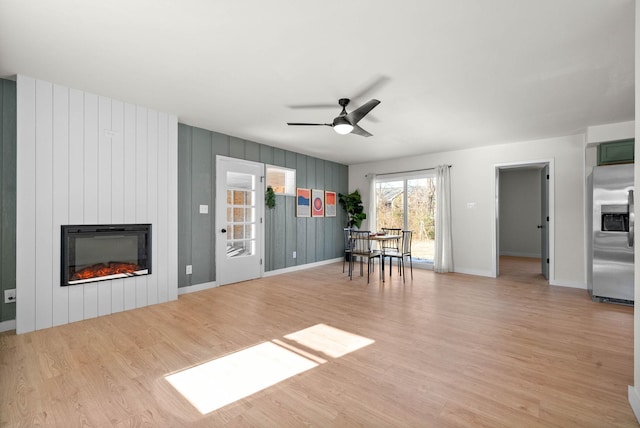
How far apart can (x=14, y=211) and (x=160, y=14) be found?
2.70m

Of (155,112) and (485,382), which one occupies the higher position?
(155,112)

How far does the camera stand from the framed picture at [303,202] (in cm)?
633

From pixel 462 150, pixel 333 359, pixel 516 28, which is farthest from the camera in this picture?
pixel 462 150

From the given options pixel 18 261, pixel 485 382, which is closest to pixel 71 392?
pixel 18 261

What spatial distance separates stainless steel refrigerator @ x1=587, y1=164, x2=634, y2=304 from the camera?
3.82m

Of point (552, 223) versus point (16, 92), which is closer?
point (16, 92)

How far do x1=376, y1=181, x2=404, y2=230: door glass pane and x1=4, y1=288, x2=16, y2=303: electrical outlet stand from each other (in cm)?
627

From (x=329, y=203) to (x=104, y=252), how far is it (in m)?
4.70

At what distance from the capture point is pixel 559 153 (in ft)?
16.4

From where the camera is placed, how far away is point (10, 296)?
9.91 ft

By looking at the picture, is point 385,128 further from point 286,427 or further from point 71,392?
point 71,392

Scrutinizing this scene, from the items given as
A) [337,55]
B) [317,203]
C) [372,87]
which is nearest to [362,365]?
[337,55]

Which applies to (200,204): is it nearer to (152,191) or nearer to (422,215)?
(152,191)

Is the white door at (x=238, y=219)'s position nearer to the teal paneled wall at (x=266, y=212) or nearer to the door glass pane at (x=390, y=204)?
the teal paneled wall at (x=266, y=212)
